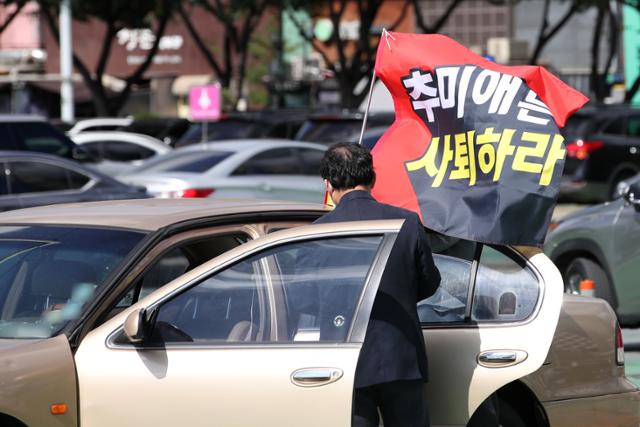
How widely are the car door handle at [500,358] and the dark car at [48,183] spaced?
29.4ft

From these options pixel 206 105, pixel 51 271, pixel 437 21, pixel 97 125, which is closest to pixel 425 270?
pixel 51 271

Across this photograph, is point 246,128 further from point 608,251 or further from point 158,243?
point 158,243

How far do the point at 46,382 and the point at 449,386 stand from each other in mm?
1540

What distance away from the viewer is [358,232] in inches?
183

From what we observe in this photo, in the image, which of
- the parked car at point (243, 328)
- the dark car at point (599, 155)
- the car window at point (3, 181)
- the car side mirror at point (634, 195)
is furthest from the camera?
the dark car at point (599, 155)

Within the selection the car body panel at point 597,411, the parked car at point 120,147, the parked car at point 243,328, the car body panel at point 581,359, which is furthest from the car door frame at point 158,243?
the parked car at point 120,147

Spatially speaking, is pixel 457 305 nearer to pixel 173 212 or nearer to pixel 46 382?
pixel 173 212

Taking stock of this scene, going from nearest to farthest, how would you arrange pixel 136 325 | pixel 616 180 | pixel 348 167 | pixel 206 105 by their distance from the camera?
pixel 136 325 → pixel 348 167 → pixel 616 180 → pixel 206 105

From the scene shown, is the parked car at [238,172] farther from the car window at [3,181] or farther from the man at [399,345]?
the man at [399,345]

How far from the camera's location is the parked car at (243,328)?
175 inches

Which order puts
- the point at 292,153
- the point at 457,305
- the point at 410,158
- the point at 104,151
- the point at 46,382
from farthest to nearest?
the point at 104,151, the point at 292,153, the point at 410,158, the point at 457,305, the point at 46,382

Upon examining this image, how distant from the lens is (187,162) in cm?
1545

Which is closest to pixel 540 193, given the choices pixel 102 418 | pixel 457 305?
pixel 457 305

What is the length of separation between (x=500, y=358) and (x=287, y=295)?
0.88 meters
